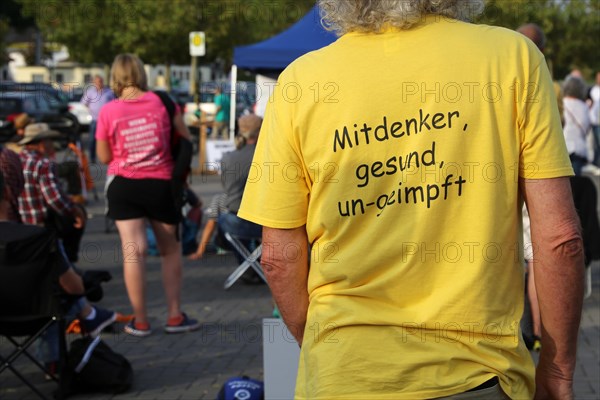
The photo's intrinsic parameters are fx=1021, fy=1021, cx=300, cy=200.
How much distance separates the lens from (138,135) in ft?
22.4

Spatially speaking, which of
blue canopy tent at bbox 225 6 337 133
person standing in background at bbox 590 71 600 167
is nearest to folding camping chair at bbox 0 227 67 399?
blue canopy tent at bbox 225 6 337 133

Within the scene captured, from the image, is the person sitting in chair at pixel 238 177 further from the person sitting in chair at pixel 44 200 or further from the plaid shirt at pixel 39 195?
the plaid shirt at pixel 39 195

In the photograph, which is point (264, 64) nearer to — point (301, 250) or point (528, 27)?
point (528, 27)

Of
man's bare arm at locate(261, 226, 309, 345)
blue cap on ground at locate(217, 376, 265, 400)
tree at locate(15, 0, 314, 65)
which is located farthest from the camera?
tree at locate(15, 0, 314, 65)

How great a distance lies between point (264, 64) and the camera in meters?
12.6

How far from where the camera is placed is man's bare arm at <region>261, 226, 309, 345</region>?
233 centimetres

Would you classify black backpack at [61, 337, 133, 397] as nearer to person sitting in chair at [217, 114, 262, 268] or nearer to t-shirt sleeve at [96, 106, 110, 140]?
t-shirt sleeve at [96, 106, 110, 140]

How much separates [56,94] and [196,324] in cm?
2560

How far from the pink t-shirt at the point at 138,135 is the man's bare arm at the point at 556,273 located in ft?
15.8

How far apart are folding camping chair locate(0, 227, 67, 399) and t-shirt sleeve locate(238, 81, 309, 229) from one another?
10.7ft

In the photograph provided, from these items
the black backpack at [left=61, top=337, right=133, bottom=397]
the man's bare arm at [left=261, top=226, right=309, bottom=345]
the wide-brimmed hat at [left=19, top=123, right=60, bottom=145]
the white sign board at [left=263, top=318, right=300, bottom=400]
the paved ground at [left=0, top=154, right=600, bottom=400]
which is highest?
the man's bare arm at [left=261, top=226, right=309, bottom=345]

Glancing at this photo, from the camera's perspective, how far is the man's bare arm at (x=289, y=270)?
2.33m

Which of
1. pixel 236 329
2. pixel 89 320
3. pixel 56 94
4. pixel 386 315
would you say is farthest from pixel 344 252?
pixel 56 94

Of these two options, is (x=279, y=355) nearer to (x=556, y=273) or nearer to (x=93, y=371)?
(x=556, y=273)
